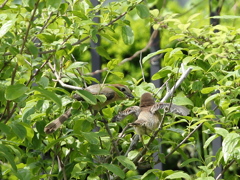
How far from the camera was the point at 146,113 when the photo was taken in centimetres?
253

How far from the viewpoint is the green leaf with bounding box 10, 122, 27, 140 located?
219cm

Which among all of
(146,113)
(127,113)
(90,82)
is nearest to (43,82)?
(90,82)

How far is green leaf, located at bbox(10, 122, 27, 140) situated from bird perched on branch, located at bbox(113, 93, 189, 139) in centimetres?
49

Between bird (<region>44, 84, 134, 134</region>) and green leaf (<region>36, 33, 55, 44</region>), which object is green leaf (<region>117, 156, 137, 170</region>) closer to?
bird (<region>44, 84, 134, 134</region>)

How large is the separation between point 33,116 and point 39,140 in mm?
176

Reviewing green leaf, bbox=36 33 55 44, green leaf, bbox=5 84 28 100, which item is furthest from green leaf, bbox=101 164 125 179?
green leaf, bbox=36 33 55 44

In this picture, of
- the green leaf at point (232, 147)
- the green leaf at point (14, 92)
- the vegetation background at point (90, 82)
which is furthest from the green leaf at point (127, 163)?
the green leaf at point (14, 92)

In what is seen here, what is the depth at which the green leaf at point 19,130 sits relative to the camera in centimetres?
219

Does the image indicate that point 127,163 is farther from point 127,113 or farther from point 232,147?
point 232,147

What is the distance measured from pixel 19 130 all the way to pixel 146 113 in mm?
692

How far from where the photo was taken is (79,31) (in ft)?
7.32

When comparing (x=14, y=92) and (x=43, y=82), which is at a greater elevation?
(x=14, y=92)

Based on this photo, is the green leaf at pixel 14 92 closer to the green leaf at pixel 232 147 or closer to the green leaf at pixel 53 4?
the green leaf at pixel 53 4

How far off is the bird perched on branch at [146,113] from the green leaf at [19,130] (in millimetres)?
487
